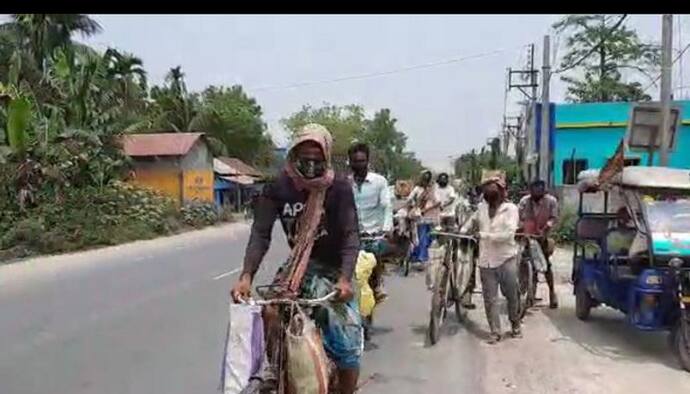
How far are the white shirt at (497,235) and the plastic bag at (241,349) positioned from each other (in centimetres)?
433

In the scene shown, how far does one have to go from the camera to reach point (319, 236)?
4371mm

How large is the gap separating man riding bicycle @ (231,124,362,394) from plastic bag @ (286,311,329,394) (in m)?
0.34

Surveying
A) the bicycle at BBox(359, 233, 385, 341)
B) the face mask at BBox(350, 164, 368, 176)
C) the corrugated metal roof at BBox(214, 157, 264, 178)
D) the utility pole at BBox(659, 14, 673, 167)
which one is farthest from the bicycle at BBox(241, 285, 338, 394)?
the corrugated metal roof at BBox(214, 157, 264, 178)

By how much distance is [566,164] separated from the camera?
29.6 metres

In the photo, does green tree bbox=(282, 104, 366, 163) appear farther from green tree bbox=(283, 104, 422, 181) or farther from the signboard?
the signboard

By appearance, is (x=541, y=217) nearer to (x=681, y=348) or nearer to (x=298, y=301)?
(x=681, y=348)

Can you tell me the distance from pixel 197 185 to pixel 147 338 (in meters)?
31.1

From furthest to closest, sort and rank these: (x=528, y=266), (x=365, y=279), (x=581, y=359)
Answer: (x=528, y=266) < (x=581, y=359) < (x=365, y=279)

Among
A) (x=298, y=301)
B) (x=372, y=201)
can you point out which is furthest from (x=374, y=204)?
(x=298, y=301)

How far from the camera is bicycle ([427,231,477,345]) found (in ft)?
25.7

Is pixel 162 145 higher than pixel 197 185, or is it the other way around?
pixel 162 145
